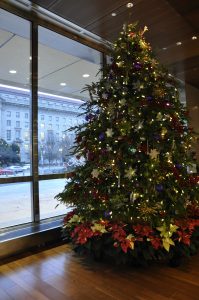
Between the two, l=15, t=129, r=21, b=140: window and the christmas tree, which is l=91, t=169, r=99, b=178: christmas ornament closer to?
the christmas tree

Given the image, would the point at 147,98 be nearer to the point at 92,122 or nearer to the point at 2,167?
the point at 92,122

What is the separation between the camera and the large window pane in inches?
145

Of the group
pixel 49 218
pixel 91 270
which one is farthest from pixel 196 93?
pixel 91 270

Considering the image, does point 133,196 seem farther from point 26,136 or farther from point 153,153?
point 26,136

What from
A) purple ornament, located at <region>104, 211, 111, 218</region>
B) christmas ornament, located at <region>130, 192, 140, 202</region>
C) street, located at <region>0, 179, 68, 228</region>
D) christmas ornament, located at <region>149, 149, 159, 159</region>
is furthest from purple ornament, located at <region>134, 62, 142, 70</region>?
street, located at <region>0, 179, 68, 228</region>

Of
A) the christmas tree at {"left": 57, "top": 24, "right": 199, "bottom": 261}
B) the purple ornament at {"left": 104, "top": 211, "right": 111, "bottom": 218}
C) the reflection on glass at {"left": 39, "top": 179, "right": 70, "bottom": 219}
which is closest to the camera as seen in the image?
the christmas tree at {"left": 57, "top": 24, "right": 199, "bottom": 261}

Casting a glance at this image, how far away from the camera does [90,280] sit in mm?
2518

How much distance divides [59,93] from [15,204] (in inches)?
86.5

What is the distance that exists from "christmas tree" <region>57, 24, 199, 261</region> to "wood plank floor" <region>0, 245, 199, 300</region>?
188 millimetres

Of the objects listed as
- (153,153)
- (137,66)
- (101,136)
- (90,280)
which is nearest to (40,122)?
(101,136)

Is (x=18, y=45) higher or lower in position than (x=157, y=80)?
higher

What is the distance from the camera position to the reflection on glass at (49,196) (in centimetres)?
394

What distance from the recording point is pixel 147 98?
2.81 meters

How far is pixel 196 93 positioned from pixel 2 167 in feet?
20.7
